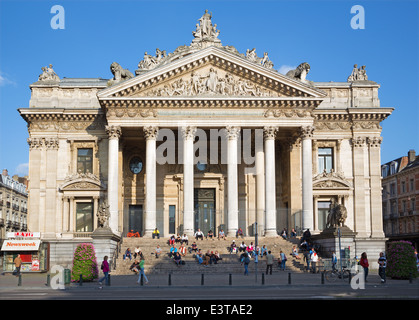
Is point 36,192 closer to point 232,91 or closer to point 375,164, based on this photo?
point 232,91

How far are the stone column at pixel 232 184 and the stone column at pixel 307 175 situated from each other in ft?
A: 18.3

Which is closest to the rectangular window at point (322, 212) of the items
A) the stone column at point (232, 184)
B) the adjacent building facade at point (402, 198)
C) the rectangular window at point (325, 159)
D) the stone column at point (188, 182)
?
the rectangular window at point (325, 159)

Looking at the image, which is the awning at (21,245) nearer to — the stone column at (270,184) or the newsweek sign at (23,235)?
the newsweek sign at (23,235)

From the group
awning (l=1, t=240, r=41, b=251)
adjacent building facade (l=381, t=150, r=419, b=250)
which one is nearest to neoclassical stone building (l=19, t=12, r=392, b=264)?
awning (l=1, t=240, r=41, b=251)

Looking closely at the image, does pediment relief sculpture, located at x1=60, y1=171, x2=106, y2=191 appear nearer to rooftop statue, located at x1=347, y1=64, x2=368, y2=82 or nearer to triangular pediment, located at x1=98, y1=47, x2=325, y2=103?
triangular pediment, located at x1=98, y1=47, x2=325, y2=103

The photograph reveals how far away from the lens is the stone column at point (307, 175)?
47000mm

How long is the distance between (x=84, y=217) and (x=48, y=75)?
13.5 meters

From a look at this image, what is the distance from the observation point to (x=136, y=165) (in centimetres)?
5384

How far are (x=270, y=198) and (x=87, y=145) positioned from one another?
17.5 m

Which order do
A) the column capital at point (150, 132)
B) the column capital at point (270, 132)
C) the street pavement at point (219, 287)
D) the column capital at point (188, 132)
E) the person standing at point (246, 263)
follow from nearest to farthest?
1. the street pavement at point (219, 287)
2. the person standing at point (246, 263)
3. the column capital at point (150, 132)
4. the column capital at point (188, 132)
5. the column capital at point (270, 132)

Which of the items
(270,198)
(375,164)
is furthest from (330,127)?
(270,198)

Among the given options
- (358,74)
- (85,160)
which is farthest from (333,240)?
(85,160)

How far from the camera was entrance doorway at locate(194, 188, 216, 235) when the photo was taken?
5288cm
